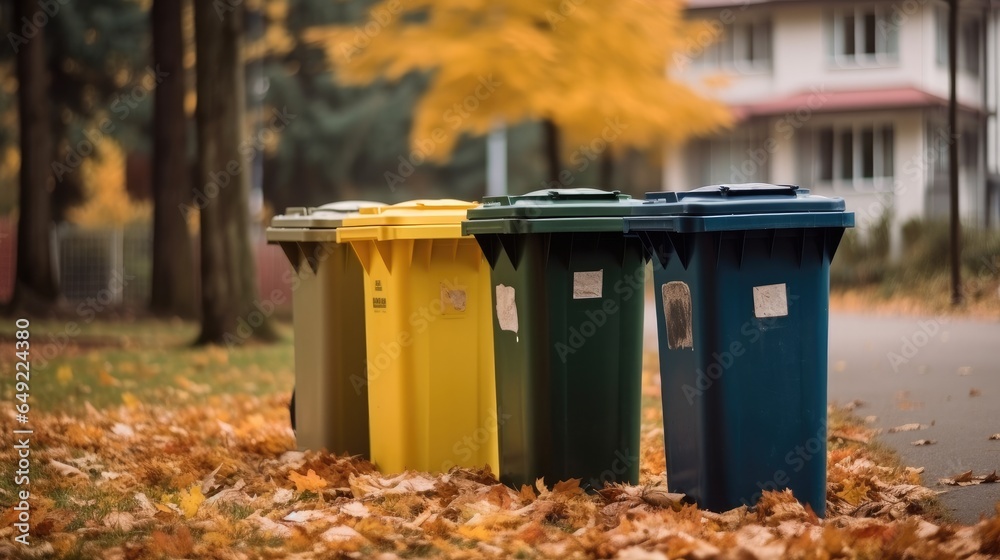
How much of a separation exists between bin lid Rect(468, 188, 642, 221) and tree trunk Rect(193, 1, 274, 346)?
10249mm

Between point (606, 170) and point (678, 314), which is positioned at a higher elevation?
point (606, 170)

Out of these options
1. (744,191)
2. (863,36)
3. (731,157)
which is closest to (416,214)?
(744,191)

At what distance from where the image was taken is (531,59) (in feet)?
70.5

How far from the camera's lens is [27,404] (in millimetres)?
10328

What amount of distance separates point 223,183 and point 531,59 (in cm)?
702

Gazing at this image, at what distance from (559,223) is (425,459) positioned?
5.08ft

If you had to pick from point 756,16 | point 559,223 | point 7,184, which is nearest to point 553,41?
point 756,16

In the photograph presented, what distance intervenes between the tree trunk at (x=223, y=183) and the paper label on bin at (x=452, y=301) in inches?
385

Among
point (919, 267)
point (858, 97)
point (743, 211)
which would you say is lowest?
point (919, 267)

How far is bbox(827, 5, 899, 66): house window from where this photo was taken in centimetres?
3152

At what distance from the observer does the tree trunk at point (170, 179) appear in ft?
72.4

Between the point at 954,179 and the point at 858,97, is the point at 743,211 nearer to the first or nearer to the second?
the point at 954,179

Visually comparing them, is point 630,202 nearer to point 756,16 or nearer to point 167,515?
point 167,515

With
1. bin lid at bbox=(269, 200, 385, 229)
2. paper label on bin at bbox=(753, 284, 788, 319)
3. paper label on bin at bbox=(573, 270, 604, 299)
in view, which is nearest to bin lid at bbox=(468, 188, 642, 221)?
paper label on bin at bbox=(573, 270, 604, 299)
